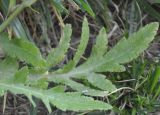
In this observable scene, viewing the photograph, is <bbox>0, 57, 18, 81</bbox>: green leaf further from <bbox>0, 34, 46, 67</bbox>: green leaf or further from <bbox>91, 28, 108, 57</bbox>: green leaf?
<bbox>91, 28, 108, 57</bbox>: green leaf

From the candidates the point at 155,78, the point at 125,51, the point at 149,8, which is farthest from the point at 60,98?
the point at 149,8

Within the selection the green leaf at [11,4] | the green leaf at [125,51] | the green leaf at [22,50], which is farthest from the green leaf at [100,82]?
the green leaf at [11,4]

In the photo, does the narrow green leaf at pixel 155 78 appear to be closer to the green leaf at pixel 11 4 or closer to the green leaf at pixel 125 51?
the green leaf at pixel 125 51

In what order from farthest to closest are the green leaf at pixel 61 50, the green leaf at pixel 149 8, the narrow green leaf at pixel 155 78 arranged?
the green leaf at pixel 149 8, the narrow green leaf at pixel 155 78, the green leaf at pixel 61 50

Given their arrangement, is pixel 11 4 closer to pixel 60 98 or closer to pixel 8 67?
pixel 8 67

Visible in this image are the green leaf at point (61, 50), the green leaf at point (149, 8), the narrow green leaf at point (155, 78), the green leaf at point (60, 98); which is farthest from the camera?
the green leaf at point (149, 8)

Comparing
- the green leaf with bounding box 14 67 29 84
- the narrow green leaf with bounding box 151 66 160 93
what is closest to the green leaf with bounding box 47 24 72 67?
the green leaf with bounding box 14 67 29 84
